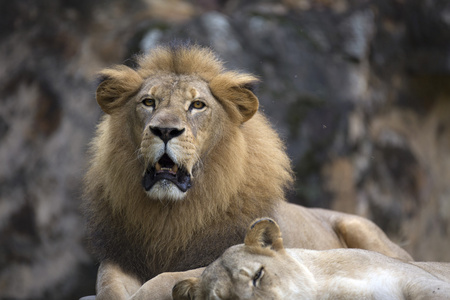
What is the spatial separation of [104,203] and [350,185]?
5271 mm

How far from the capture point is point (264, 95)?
875cm

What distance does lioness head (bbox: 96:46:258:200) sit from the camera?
3932mm

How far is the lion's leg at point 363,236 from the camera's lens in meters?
5.31

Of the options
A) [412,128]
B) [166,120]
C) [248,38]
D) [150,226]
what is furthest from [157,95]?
[412,128]

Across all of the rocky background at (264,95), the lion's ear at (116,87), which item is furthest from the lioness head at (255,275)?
the rocky background at (264,95)

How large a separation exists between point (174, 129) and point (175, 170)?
0.88 ft

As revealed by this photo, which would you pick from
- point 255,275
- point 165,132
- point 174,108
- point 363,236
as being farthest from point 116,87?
point 363,236

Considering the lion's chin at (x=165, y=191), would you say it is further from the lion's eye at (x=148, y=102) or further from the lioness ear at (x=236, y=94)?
the lioness ear at (x=236, y=94)

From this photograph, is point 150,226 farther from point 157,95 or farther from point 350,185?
point 350,185

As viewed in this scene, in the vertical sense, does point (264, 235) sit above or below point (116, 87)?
below

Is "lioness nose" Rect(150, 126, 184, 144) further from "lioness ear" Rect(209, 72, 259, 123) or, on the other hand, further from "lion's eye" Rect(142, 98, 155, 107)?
"lioness ear" Rect(209, 72, 259, 123)

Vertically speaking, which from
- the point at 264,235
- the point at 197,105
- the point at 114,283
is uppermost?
the point at 197,105

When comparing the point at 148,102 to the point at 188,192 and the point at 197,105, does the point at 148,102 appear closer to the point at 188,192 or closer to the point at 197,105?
the point at 197,105

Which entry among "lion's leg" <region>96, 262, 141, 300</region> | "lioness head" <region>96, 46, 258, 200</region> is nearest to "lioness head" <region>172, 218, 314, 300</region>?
"lion's leg" <region>96, 262, 141, 300</region>
